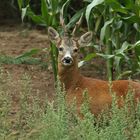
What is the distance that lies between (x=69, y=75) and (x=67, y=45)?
39 cm

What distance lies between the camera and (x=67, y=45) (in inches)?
356

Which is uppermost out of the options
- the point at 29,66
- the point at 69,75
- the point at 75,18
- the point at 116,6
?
the point at 116,6

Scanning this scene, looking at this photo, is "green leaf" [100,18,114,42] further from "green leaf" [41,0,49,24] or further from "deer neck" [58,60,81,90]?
"green leaf" [41,0,49,24]

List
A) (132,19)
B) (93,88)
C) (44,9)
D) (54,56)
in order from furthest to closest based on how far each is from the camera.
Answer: (54,56) < (44,9) < (132,19) < (93,88)

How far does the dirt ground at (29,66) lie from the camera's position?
34.7ft

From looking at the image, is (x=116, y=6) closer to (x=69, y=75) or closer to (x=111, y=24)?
(x=111, y=24)

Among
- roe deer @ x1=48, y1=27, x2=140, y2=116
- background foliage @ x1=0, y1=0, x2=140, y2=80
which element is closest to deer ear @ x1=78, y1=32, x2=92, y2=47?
roe deer @ x1=48, y1=27, x2=140, y2=116

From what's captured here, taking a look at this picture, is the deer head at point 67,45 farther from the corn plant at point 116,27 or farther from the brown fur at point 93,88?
the corn plant at point 116,27

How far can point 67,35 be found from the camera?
9242 millimetres

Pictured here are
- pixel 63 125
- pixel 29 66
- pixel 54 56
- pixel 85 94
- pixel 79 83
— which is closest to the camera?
pixel 63 125

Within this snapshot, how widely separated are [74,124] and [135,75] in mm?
3913

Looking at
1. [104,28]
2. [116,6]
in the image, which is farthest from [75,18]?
[116,6]

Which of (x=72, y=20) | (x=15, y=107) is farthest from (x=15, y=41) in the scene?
(x=15, y=107)

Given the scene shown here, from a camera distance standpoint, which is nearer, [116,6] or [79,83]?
[79,83]
